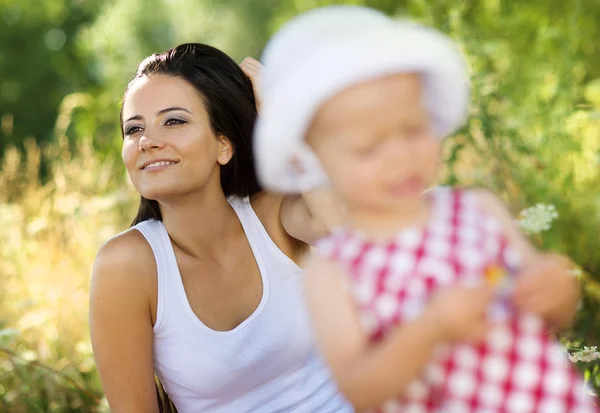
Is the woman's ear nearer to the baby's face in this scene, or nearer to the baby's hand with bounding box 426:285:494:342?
the baby's face

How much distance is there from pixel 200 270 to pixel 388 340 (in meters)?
1.22

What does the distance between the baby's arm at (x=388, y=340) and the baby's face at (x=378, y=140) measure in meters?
0.15

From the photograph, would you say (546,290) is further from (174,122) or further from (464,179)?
(464,179)

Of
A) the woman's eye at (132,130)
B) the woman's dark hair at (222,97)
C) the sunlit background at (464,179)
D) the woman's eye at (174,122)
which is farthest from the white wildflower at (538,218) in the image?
the woman's eye at (132,130)

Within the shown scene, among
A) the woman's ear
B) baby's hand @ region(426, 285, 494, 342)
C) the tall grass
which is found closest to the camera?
baby's hand @ region(426, 285, 494, 342)

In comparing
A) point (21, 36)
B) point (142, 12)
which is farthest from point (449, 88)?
point (21, 36)

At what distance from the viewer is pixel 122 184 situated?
16.7 ft

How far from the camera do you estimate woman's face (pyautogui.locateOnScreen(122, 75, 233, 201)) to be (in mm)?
2090

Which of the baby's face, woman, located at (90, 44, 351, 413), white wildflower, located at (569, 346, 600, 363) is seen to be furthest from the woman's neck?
the baby's face

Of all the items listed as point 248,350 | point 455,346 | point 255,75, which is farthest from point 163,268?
point 455,346

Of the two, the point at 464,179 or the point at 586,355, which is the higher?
the point at 464,179

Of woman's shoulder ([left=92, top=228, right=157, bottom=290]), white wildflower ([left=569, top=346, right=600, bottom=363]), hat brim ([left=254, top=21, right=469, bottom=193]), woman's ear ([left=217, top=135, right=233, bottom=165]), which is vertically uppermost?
woman's ear ([left=217, top=135, right=233, bottom=165])

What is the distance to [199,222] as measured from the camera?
88.6 inches

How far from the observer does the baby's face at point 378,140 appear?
45.0 inches
